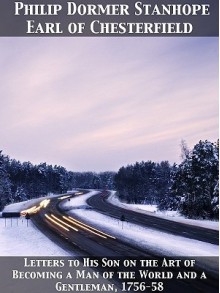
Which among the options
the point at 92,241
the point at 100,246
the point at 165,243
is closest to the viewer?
the point at 100,246

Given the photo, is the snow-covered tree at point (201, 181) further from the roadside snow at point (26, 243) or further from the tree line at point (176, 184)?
the roadside snow at point (26, 243)

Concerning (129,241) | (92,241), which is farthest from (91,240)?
(129,241)

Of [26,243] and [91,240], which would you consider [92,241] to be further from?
[26,243]

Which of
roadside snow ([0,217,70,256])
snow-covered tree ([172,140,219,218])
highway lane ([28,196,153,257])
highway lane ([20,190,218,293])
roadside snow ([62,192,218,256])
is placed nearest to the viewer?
highway lane ([20,190,218,293])

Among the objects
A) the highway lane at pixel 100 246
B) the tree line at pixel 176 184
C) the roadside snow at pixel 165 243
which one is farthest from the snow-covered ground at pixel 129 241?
the tree line at pixel 176 184

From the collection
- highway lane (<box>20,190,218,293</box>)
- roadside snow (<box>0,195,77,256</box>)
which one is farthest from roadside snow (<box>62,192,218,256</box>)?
roadside snow (<box>0,195,77,256</box>)

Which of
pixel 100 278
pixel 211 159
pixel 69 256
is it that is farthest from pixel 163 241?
pixel 211 159

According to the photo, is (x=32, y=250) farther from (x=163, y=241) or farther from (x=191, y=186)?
(x=191, y=186)

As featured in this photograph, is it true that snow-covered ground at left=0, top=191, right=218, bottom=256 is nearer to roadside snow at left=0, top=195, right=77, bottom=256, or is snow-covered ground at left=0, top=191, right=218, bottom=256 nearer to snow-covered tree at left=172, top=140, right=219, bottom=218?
roadside snow at left=0, top=195, right=77, bottom=256

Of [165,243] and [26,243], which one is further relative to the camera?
[26,243]

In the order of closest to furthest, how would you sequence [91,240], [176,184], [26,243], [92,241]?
[26,243]
[92,241]
[91,240]
[176,184]

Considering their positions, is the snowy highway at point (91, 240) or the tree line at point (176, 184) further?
the tree line at point (176, 184)

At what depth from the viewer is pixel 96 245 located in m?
25.9

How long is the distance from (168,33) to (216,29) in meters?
2.03
